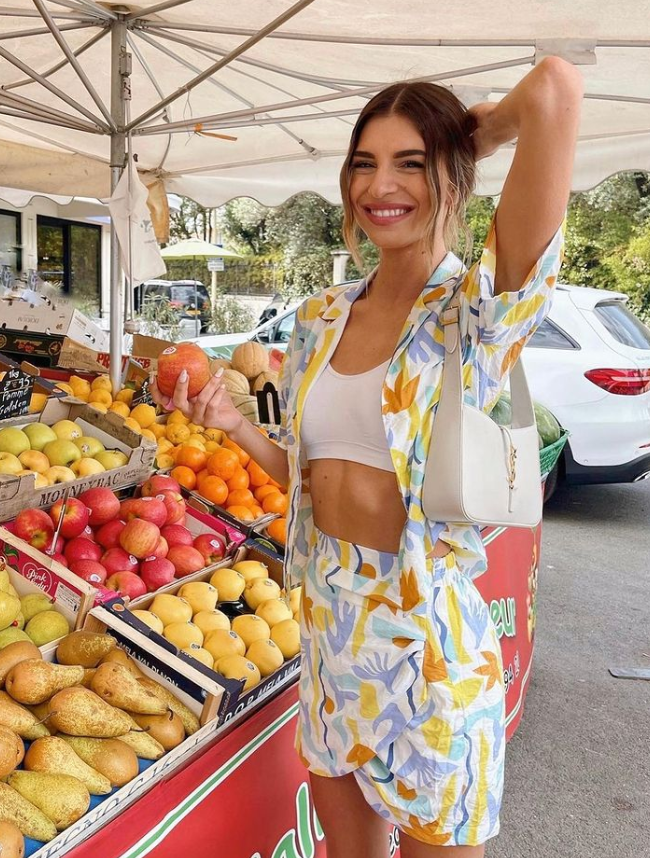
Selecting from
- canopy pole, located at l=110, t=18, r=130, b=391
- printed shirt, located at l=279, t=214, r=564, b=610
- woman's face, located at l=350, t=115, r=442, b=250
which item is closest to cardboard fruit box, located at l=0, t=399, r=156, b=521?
canopy pole, located at l=110, t=18, r=130, b=391

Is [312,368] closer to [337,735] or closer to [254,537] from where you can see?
[337,735]

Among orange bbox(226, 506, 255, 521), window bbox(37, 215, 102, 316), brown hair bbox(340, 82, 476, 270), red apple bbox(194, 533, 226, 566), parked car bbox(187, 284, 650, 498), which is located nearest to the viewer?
brown hair bbox(340, 82, 476, 270)

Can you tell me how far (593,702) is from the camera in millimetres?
3602

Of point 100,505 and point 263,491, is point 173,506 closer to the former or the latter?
point 100,505

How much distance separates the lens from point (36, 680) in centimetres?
156

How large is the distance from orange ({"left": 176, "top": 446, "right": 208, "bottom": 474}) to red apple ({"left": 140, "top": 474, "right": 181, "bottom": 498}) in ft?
1.09

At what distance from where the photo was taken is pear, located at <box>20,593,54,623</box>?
194 centimetres

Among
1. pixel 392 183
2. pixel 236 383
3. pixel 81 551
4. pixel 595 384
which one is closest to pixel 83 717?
pixel 81 551

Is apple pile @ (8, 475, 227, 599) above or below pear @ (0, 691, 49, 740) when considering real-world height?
above

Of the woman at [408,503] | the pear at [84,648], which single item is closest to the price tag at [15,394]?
the pear at [84,648]

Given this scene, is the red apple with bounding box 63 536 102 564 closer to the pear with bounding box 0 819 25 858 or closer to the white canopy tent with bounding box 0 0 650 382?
the pear with bounding box 0 819 25 858

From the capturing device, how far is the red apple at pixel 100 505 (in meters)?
2.46

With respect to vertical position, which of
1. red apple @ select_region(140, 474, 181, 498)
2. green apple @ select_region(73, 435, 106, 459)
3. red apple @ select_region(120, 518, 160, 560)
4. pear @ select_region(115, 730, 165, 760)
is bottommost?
pear @ select_region(115, 730, 165, 760)

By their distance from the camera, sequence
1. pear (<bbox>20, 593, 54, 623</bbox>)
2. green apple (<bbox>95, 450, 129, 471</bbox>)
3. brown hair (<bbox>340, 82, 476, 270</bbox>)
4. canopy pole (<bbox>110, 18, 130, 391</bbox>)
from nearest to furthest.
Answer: brown hair (<bbox>340, 82, 476, 270</bbox>) < pear (<bbox>20, 593, 54, 623</bbox>) < green apple (<bbox>95, 450, 129, 471</bbox>) < canopy pole (<bbox>110, 18, 130, 391</bbox>)
